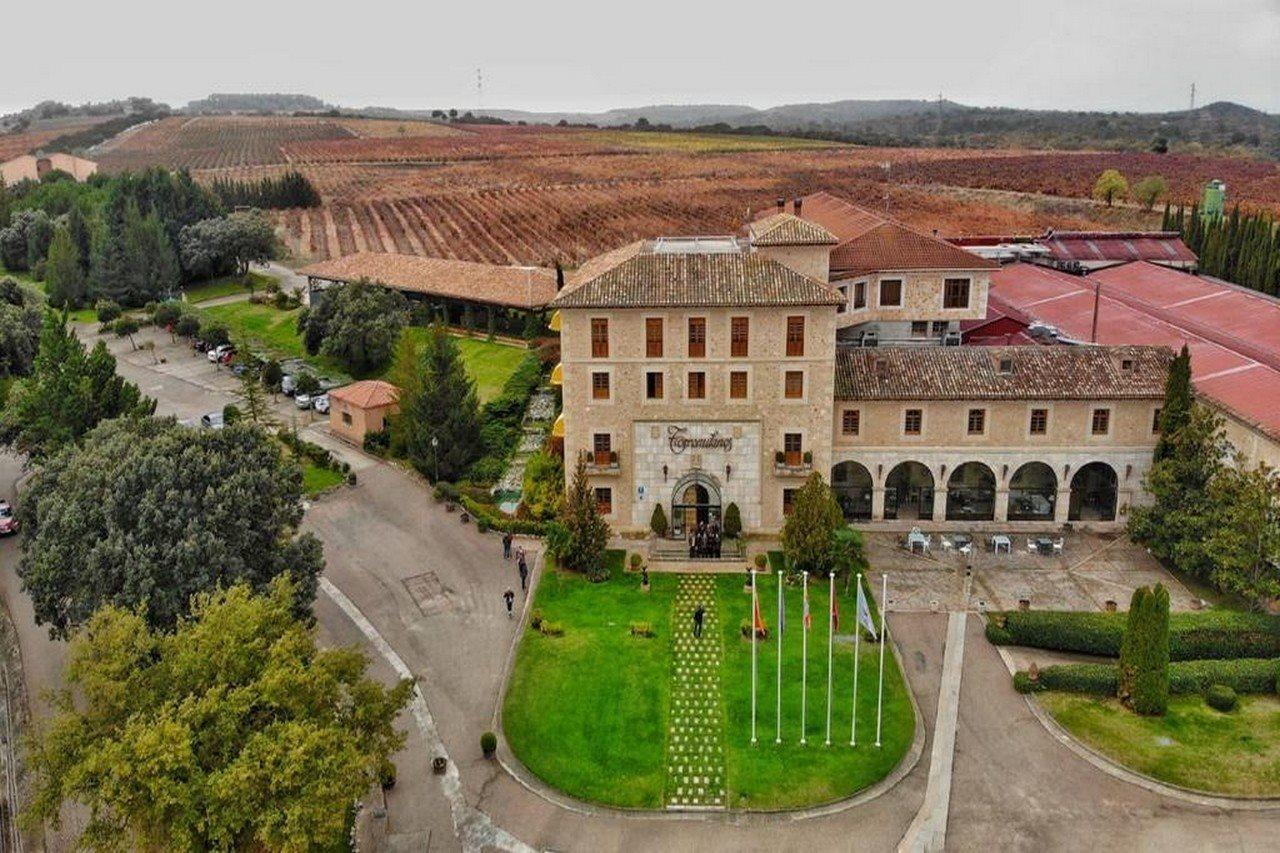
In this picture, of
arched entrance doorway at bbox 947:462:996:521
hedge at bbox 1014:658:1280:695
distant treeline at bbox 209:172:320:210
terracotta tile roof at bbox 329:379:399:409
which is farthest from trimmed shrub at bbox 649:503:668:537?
distant treeline at bbox 209:172:320:210

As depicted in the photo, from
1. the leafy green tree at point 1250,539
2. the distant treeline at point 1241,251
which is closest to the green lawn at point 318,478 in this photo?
the leafy green tree at point 1250,539

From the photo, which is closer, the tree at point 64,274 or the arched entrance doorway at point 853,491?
the arched entrance doorway at point 853,491

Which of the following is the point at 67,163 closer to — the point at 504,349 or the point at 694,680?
the point at 504,349

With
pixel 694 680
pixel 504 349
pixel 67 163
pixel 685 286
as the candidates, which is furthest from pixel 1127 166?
pixel 67 163

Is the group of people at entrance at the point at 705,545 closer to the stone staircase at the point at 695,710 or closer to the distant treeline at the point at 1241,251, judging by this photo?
the stone staircase at the point at 695,710

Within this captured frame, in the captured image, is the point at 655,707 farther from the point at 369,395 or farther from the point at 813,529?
the point at 369,395

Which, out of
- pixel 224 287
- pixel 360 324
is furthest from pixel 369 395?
pixel 224 287

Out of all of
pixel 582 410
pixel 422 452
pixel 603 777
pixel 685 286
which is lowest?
pixel 603 777
